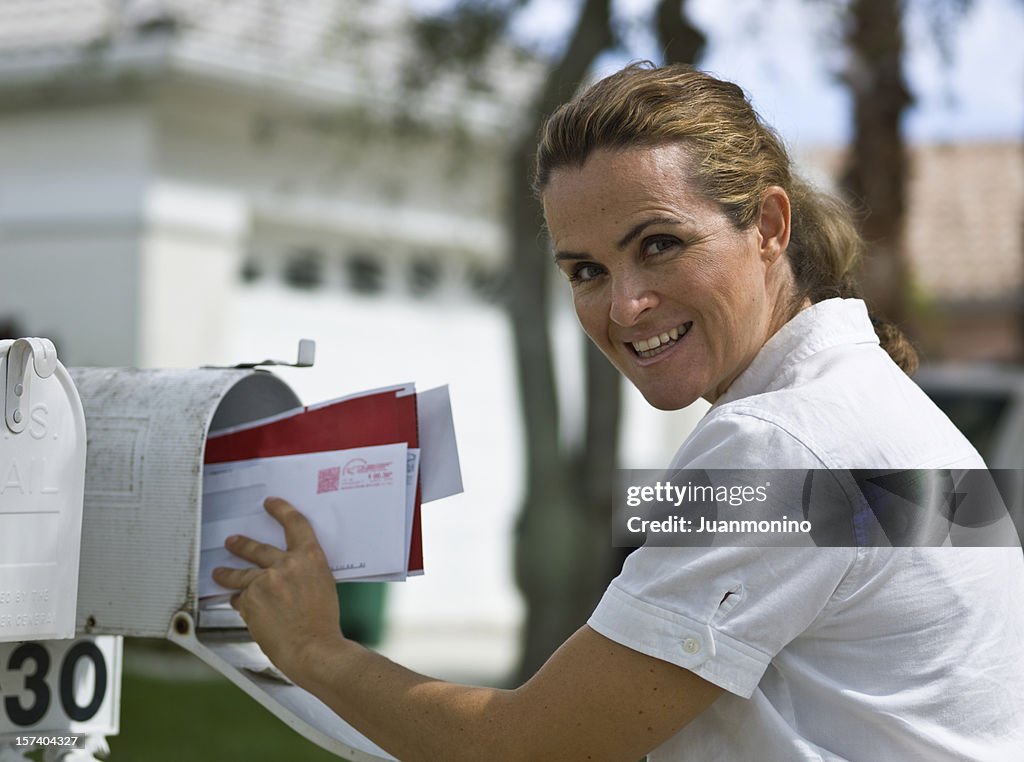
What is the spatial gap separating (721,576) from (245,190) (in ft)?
25.5

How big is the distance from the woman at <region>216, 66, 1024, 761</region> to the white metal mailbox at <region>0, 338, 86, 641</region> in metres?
0.26

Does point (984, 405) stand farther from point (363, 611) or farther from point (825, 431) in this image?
point (825, 431)

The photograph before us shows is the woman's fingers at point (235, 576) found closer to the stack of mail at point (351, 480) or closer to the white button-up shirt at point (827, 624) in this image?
the stack of mail at point (351, 480)

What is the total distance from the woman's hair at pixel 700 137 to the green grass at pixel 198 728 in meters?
4.21

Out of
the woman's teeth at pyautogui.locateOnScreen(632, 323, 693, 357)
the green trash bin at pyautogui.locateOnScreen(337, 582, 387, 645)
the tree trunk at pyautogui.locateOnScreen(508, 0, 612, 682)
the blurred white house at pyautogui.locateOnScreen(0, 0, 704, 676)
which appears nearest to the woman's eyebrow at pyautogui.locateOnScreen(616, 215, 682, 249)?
the woman's teeth at pyautogui.locateOnScreen(632, 323, 693, 357)

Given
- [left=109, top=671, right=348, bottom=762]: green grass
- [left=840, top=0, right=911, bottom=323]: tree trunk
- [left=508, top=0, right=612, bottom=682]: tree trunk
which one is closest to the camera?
[left=109, top=671, right=348, bottom=762]: green grass

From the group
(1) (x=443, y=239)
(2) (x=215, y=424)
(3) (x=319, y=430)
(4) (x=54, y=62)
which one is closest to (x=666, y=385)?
(3) (x=319, y=430)

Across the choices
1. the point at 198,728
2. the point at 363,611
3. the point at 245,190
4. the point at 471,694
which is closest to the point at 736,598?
the point at 471,694

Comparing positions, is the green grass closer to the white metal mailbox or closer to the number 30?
the number 30

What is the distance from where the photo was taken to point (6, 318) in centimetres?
880

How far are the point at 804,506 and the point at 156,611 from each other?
99 centimetres

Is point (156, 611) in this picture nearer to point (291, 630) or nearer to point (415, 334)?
point (291, 630)

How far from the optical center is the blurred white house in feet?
27.4

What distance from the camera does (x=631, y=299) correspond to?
74.8 inches
